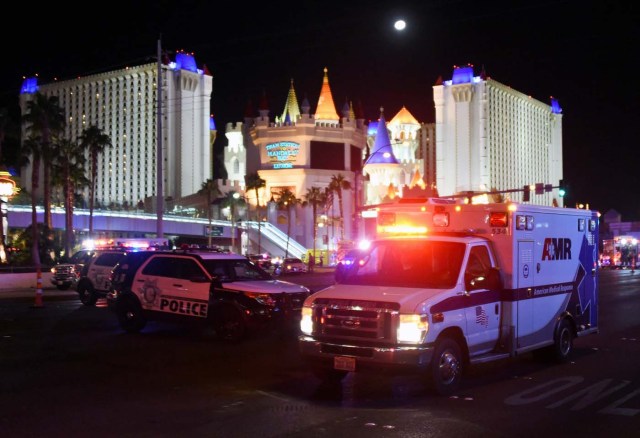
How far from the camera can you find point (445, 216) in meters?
10.7

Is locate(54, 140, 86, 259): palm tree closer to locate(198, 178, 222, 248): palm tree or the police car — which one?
locate(198, 178, 222, 248): palm tree

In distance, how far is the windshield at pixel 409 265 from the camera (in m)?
9.58

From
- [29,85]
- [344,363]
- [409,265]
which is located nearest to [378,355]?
[344,363]

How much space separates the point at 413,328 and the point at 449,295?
0.75 meters

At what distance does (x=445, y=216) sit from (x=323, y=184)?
82142mm

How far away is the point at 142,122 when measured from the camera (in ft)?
367

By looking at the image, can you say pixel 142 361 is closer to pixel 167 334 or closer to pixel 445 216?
pixel 167 334

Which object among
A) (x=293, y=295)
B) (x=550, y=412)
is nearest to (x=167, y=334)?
(x=293, y=295)

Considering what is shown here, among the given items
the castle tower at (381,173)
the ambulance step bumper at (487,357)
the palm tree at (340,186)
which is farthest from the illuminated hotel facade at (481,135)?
the ambulance step bumper at (487,357)

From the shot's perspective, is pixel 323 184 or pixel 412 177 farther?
pixel 412 177

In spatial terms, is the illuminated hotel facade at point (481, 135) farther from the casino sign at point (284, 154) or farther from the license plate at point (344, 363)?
the license plate at point (344, 363)

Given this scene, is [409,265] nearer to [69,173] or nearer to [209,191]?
[69,173]

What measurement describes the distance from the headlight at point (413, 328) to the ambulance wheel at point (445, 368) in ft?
1.20

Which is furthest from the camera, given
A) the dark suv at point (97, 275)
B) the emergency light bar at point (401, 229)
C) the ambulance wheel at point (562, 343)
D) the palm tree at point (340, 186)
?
the palm tree at point (340, 186)
